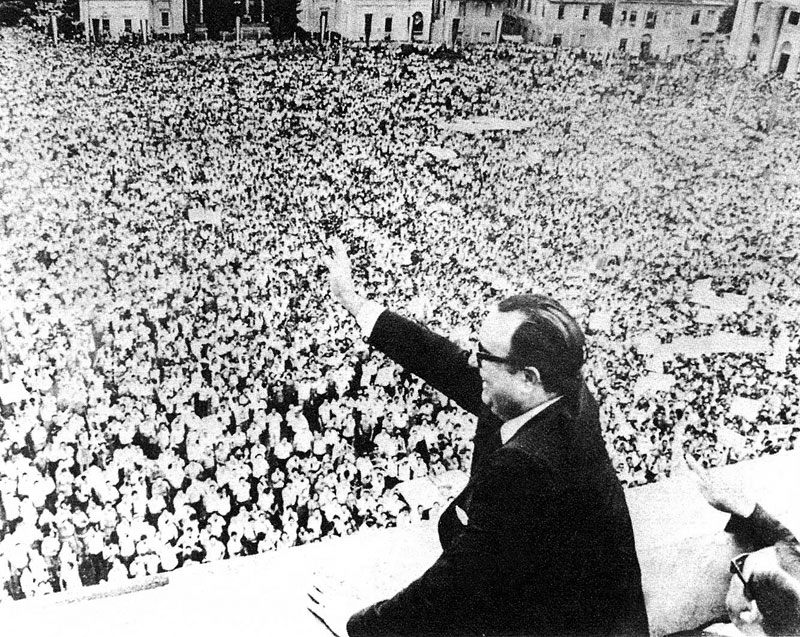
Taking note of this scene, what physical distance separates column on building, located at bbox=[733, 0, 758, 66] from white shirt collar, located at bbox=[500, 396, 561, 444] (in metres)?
2.21

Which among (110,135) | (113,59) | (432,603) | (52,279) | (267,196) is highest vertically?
(113,59)

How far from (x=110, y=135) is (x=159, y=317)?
0.75 m

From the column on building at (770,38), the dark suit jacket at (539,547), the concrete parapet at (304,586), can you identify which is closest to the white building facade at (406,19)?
the column on building at (770,38)

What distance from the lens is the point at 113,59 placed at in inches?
112

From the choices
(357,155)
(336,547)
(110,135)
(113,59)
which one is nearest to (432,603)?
(336,547)

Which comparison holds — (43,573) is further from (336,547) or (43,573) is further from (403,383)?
(403,383)

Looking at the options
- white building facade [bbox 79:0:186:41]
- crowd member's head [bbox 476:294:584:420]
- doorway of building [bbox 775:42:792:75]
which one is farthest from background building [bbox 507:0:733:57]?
crowd member's head [bbox 476:294:584:420]

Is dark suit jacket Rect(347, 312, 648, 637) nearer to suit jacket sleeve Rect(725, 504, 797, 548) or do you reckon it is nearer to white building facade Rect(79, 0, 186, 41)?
suit jacket sleeve Rect(725, 504, 797, 548)

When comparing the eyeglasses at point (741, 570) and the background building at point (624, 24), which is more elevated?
the background building at point (624, 24)

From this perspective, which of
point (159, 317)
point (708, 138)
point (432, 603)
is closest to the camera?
point (432, 603)

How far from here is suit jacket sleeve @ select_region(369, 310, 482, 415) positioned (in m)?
2.60

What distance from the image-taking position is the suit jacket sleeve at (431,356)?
2598 mm

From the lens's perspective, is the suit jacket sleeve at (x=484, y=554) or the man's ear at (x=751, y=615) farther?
the man's ear at (x=751, y=615)

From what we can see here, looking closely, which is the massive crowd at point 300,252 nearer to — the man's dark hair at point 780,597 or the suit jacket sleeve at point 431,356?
the suit jacket sleeve at point 431,356
